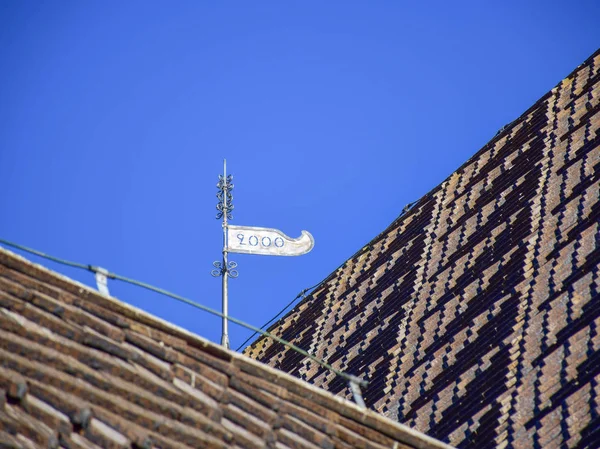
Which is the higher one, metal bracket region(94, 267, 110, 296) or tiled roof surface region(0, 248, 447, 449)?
metal bracket region(94, 267, 110, 296)

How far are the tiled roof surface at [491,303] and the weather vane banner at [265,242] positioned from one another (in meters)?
0.85

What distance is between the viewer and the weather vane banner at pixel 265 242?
1215 centimetres

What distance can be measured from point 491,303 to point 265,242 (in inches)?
134

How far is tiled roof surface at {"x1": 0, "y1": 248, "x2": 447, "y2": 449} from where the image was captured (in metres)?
4.44

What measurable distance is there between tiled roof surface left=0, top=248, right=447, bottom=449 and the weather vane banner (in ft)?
22.6

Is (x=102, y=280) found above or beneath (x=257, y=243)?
beneath

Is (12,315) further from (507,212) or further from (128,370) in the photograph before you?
(507,212)

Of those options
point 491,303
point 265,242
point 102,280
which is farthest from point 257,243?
point 102,280

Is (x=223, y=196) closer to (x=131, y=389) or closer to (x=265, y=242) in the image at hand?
(x=265, y=242)

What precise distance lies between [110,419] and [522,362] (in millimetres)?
4595

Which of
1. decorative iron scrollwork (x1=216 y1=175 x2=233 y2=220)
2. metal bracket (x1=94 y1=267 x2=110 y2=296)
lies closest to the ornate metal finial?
decorative iron scrollwork (x1=216 y1=175 x2=233 y2=220)

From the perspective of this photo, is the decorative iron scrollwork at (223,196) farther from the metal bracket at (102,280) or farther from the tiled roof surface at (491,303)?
the metal bracket at (102,280)

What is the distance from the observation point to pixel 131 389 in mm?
4715

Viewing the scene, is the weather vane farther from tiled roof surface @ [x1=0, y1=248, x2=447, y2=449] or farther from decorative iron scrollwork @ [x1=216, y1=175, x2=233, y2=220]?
tiled roof surface @ [x1=0, y1=248, x2=447, y2=449]
